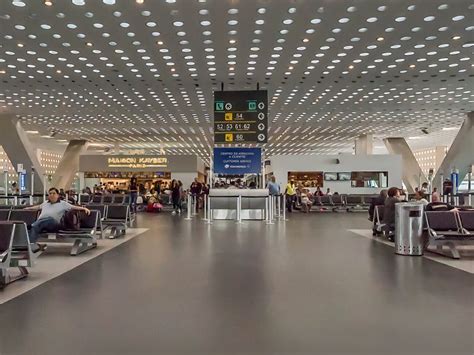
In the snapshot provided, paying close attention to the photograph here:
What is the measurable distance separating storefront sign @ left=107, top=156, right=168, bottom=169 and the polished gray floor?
2596 centimetres

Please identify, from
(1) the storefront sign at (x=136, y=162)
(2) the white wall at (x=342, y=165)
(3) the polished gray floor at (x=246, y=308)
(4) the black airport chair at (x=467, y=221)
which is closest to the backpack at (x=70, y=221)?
(3) the polished gray floor at (x=246, y=308)

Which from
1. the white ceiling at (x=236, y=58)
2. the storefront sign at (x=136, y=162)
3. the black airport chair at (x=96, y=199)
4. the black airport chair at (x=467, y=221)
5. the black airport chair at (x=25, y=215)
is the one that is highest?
the white ceiling at (x=236, y=58)

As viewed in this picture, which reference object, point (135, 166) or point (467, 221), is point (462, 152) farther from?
point (135, 166)

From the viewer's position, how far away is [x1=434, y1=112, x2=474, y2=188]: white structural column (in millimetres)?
25500

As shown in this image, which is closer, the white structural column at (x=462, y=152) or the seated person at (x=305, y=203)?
the seated person at (x=305, y=203)

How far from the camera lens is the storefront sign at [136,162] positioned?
108 ft

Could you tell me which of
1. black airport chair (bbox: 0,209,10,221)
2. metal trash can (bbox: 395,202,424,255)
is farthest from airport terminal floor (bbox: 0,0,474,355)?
black airport chair (bbox: 0,209,10,221)

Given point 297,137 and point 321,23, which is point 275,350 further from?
point 297,137

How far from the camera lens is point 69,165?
36312mm

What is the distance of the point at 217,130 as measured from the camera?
627 inches

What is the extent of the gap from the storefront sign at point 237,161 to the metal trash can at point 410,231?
9.87 metres

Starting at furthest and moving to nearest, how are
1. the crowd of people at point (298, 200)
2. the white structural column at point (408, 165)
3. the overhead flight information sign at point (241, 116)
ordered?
1. the white structural column at point (408, 165)
2. the crowd of people at point (298, 200)
3. the overhead flight information sign at point (241, 116)

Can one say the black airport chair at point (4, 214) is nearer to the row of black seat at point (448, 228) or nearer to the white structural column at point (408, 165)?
the row of black seat at point (448, 228)

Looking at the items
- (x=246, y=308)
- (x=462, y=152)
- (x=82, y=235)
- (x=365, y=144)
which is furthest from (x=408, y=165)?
(x=246, y=308)
